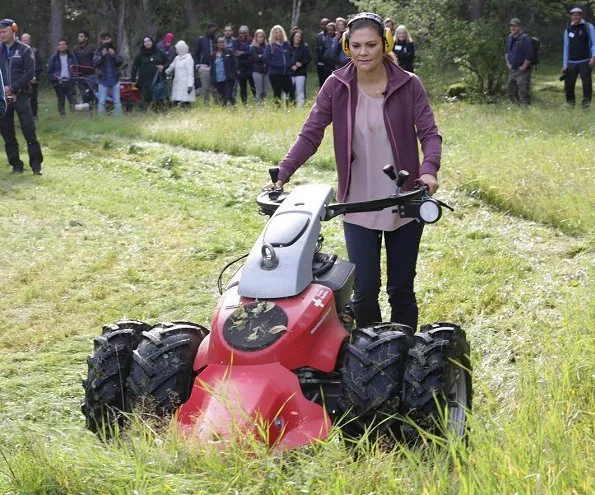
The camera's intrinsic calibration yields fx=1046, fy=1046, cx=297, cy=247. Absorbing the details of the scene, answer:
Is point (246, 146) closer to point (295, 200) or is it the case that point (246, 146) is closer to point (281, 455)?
point (295, 200)

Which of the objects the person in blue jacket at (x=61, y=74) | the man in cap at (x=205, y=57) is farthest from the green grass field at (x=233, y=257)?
the man in cap at (x=205, y=57)

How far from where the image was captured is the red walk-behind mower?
4.13 metres

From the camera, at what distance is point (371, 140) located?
524cm

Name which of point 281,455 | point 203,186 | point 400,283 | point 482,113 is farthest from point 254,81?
point 281,455

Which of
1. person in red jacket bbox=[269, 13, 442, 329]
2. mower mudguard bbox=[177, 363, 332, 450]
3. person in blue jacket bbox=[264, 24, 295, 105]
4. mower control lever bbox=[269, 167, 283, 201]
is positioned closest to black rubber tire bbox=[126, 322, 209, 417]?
mower mudguard bbox=[177, 363, 332, 450]

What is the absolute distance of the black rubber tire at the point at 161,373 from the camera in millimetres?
4348

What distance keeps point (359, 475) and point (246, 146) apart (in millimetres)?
12116

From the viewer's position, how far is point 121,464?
3586 mm

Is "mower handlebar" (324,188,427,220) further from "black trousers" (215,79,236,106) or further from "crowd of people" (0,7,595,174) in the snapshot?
"black trousers" (215,79,236,106)

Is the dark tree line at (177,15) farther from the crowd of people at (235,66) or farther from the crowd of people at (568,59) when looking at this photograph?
A: the crowd of people at (568,59)

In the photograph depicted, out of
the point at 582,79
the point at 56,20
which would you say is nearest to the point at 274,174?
the point at 582,79

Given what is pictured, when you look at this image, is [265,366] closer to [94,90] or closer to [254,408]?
[254,408]

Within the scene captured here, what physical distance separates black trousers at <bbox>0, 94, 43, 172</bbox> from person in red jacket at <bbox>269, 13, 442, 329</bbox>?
9235 mm

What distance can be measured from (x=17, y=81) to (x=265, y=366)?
10.3m
